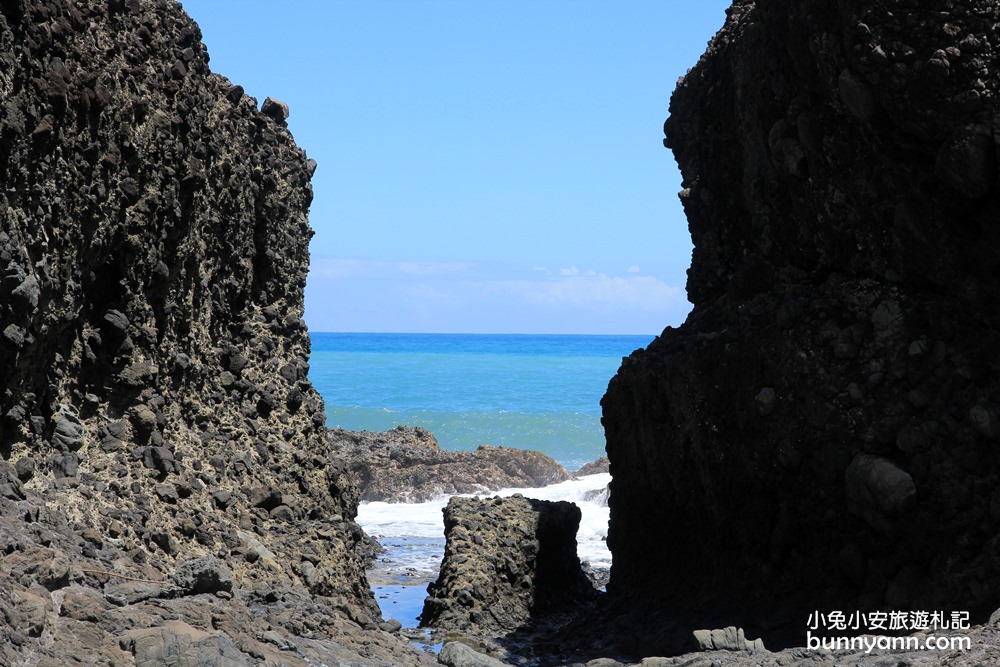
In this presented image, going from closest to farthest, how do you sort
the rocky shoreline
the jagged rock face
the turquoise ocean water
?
the rocky shoreline, the jagged rock face, the turquoise ocean water

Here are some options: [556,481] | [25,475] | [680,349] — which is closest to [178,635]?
[25,475]

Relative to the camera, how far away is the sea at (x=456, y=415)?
20125mm

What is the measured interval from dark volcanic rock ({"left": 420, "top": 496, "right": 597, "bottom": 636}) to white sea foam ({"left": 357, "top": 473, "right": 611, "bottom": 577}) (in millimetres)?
2001

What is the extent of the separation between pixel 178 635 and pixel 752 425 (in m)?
6.90

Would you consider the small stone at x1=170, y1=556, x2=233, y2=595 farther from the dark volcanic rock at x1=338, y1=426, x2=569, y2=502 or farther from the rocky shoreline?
the dark volcanic rock at x1=338, y1=426, x2=569, y2=502

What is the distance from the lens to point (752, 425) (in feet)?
38.1

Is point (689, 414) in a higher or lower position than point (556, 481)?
higher

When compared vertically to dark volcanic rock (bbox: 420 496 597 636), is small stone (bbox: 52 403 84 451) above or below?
above

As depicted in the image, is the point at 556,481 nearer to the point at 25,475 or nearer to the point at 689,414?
the point at 689,414

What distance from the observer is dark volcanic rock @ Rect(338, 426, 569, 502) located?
2650 centimetres

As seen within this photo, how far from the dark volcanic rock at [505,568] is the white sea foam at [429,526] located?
2.00 meters

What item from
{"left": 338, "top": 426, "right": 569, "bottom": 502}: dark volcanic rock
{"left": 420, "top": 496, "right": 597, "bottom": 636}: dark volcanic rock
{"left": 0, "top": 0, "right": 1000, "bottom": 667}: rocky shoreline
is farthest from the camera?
{"left": 338, "top": 426, "right": 569, "bottom": 502}: dark volcanic rock

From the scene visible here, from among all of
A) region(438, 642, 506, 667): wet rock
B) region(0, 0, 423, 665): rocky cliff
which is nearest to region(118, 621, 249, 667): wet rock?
region(0, 0, 423, 665): rocky cliff

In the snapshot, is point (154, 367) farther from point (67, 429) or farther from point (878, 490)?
point (878, 490)
